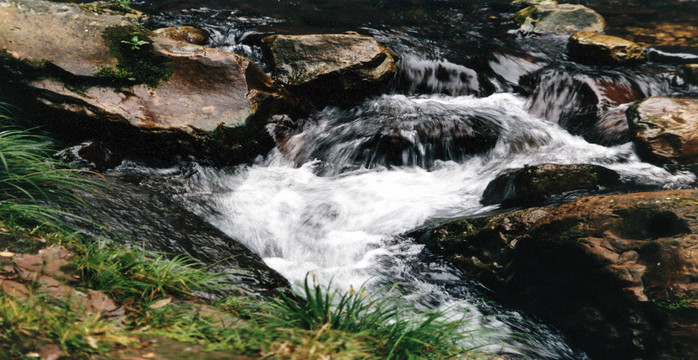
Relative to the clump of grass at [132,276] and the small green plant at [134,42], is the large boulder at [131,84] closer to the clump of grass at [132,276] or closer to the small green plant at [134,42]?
the small green plant at [134,42]

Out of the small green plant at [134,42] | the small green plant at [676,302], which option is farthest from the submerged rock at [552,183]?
the small green plant at [134,42]

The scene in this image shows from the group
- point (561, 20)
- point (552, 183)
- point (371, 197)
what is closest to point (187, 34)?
point (371, 197)

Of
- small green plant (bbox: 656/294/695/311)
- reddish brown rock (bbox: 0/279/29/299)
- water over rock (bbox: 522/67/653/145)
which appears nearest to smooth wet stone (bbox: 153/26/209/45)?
water over rock (bbox: 522/67/653/145)

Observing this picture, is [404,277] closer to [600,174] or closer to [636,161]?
[600,174]

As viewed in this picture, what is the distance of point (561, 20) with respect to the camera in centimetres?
972

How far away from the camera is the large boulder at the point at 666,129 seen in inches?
213

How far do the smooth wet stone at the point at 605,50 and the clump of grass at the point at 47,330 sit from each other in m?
8.90

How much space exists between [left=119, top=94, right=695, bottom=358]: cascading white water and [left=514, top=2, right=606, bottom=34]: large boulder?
3773mm

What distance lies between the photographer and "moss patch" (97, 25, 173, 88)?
5.34m

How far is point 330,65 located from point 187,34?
3075 mm

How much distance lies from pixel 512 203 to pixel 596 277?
4.73 feet

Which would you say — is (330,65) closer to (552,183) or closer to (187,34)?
(187,34)

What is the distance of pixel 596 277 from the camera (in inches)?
128

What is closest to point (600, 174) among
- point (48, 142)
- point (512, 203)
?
point (512, 203)
